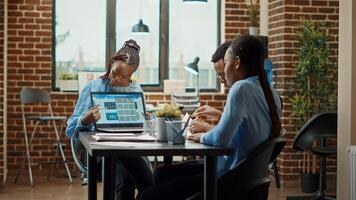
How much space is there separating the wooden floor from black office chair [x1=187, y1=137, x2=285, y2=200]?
3494 millimetres

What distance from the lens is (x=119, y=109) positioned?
401cm

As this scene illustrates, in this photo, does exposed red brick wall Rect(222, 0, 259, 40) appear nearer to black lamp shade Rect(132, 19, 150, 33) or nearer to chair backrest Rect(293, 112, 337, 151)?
black lamp shade Rect(132, 19, 150, 33)

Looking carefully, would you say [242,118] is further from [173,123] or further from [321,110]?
[321,110]

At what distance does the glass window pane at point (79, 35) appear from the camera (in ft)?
27.4

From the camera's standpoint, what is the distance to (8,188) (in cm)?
703

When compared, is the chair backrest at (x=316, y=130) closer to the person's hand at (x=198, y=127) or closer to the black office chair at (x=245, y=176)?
the person's hand at (x=198, y=127)

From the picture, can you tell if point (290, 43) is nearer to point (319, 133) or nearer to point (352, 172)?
point (319, 133)

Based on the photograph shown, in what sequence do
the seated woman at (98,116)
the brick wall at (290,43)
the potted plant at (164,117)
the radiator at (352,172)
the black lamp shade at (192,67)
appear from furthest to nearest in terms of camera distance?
the black lamp shade at (192,67) < the brick wall at (290,43) < the radiator at (352,172) < the seated woman at (98,116) < the potted plant at (164,117)

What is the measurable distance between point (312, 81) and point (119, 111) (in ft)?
11.2

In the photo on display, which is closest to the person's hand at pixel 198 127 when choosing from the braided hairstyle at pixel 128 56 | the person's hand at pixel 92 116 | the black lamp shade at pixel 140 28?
the person's hand at pixel 92 116

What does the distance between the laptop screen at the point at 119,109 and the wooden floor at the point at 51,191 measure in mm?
2534

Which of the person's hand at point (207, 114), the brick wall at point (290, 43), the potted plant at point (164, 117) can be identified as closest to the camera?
the potted plant at point (164, 117)

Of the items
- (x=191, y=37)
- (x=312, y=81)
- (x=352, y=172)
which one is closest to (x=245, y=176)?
(x=352, y=172)

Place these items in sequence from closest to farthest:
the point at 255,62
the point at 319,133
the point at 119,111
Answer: the point at 255,62
the point at 119,111
the point at 319,133
